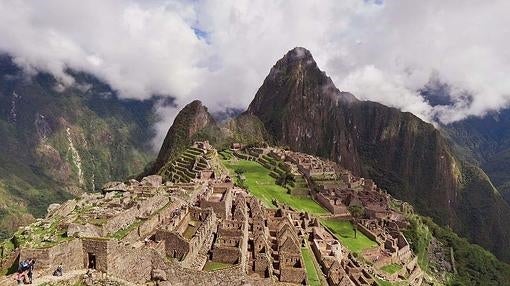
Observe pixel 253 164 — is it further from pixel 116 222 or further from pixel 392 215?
pixel 116 222

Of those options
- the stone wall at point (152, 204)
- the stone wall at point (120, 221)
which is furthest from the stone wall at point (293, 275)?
the stone wall at point (120, 221)

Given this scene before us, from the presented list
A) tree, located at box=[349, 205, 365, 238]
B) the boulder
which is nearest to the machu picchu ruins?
the boulder

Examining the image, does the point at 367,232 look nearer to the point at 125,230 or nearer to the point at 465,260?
the point at 465,260

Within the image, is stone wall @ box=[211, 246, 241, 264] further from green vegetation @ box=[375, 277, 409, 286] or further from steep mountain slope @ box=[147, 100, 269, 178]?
steep mountain slope @ box=[147, 100, 269, 178]

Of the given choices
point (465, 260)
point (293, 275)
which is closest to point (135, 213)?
point (293, 275)

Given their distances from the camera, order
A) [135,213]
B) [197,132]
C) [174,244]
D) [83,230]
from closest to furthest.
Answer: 1. [83,230]
2. [174,244]
3. [135,213]
4. [197,132]

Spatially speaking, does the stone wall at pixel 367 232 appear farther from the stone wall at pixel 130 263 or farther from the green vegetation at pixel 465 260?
the stone wall at pixel 130 263
